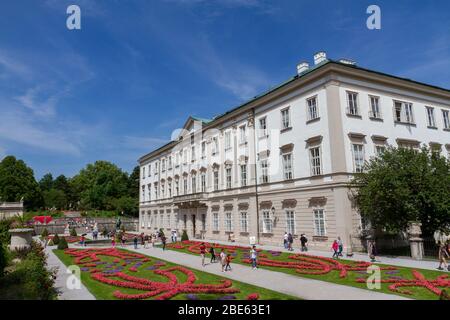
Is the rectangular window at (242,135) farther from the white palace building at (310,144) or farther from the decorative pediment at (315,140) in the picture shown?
the decorative pediment at (315,140)

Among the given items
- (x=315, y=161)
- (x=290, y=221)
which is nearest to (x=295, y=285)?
(x=315, y=161)

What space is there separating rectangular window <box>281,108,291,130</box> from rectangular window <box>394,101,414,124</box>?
1011 cm

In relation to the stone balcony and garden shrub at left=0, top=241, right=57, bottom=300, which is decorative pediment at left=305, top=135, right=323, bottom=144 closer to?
the stone balcony

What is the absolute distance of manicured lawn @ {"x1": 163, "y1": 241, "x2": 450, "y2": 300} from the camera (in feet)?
50.2

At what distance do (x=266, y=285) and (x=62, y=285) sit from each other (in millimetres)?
10527

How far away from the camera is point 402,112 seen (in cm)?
3291

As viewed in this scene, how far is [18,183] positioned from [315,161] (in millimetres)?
93107

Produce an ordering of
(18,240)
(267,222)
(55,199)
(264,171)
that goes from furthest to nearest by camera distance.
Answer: (55,199)
(264,171)
(267,222)
(18,240)

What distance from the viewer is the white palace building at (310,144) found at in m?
28.6

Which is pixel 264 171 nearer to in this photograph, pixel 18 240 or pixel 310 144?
pixel 310 144

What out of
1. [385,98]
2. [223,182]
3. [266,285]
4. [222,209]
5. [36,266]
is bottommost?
[266,285]
